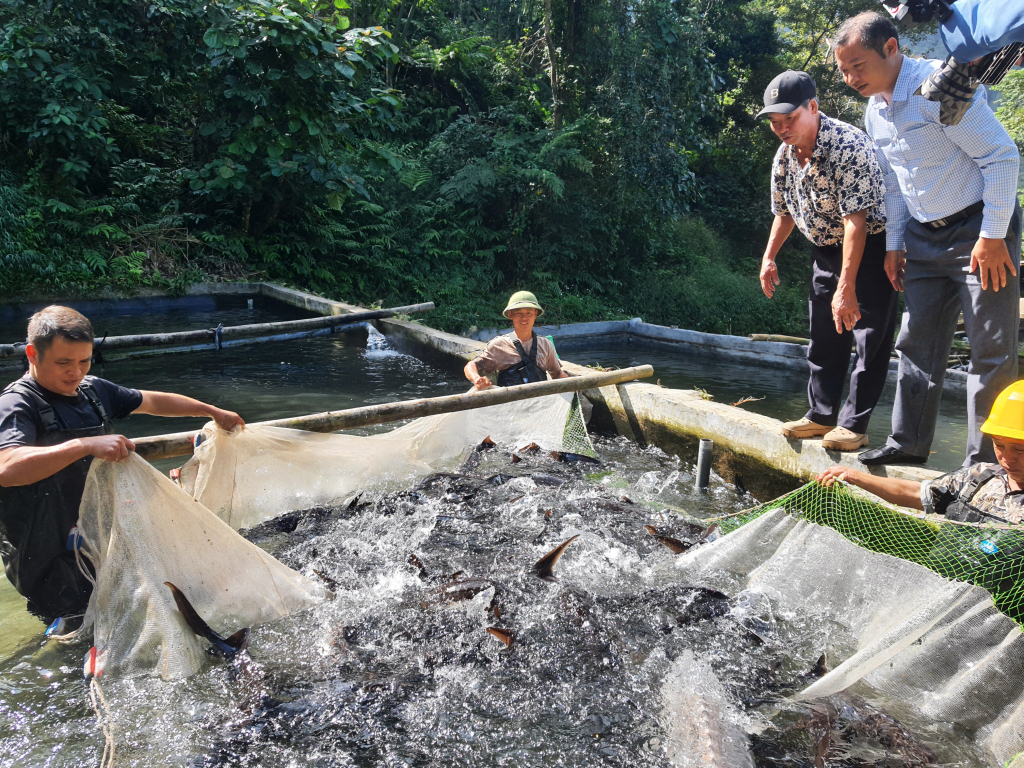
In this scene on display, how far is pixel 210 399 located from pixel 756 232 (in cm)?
1734

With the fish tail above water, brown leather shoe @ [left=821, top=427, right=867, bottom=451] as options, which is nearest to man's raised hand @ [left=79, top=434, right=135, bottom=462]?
the fish tail above water

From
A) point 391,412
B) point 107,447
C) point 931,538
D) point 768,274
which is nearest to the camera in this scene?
point 107,447

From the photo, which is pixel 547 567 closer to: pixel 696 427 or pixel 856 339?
pixel 856 339

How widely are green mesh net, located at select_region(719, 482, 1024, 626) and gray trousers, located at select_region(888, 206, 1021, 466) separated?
602mm

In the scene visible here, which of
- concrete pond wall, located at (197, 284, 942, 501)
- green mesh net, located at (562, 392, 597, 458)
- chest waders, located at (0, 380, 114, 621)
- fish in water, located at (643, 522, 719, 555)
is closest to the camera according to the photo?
chest waders, located at (0, 380, 114, 621)

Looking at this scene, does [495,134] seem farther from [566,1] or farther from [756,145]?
[756,145]

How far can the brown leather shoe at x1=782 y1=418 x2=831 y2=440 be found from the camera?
441 centimetres

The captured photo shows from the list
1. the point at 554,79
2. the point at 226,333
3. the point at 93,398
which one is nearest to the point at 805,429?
the point at 93,398

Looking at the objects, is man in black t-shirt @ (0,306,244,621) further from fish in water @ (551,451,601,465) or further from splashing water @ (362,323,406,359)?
splashing water @ (362,323,406,359)

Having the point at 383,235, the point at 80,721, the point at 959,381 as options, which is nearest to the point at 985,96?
the point at 80,721

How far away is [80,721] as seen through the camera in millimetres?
2672

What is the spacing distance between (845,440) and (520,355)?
2.90m

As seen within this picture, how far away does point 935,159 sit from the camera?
3.45m

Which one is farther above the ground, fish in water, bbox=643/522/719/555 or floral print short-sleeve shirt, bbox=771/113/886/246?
floral print short-sleeve shirt, bbox=771/113/886/246
